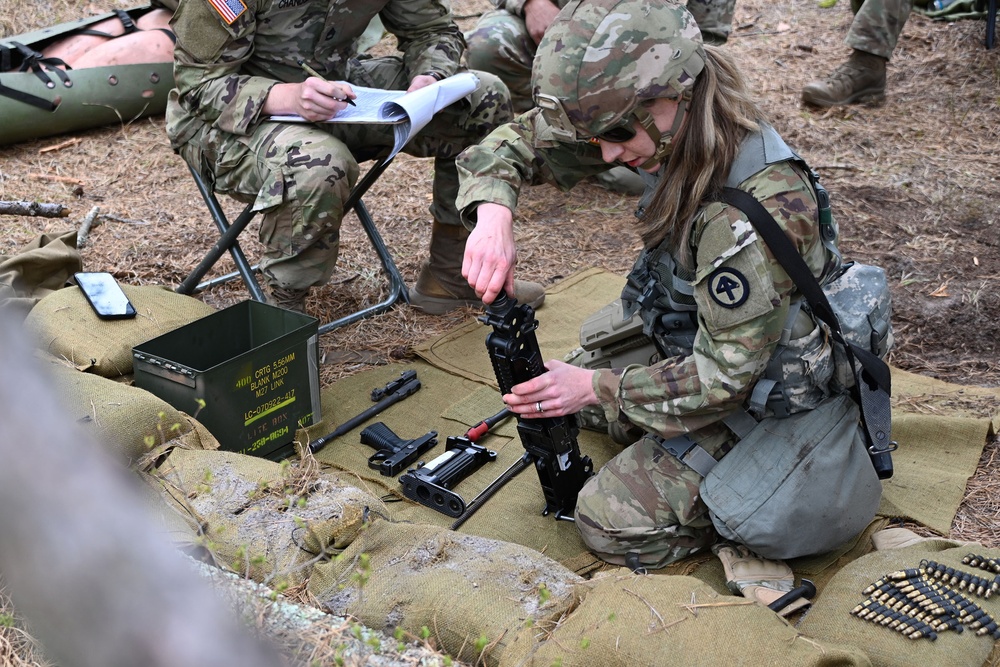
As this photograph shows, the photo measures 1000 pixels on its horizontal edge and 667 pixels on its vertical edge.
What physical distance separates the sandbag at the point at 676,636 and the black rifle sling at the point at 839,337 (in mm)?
925

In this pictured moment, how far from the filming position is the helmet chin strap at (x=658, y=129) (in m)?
2.94

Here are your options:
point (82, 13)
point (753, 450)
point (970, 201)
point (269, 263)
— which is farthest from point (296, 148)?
point (82, 13)

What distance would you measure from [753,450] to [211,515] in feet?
5.74

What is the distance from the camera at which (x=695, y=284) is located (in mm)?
3025

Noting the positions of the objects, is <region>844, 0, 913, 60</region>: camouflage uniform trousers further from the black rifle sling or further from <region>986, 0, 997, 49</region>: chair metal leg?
the black rifle sling

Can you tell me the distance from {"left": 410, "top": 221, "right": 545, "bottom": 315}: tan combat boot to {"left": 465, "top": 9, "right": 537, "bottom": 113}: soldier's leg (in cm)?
171

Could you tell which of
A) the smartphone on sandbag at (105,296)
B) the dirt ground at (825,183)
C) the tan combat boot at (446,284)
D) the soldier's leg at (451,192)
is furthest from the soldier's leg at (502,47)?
the smartphone on sandbag at (105,296)

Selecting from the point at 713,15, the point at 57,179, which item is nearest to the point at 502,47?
the point at 713,15

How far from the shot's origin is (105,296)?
4215 mm

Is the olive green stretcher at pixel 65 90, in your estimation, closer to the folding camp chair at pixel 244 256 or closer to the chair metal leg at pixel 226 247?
the folding camp chair at pixel 244 256

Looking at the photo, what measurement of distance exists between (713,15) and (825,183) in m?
1.39

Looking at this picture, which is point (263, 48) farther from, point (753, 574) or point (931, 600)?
point (931, 600)

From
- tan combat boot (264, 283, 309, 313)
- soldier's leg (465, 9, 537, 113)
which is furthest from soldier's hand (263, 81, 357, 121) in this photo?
soldier's leg (465, 9, 537, 113)

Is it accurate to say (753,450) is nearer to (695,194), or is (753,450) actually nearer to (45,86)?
(695,194)
